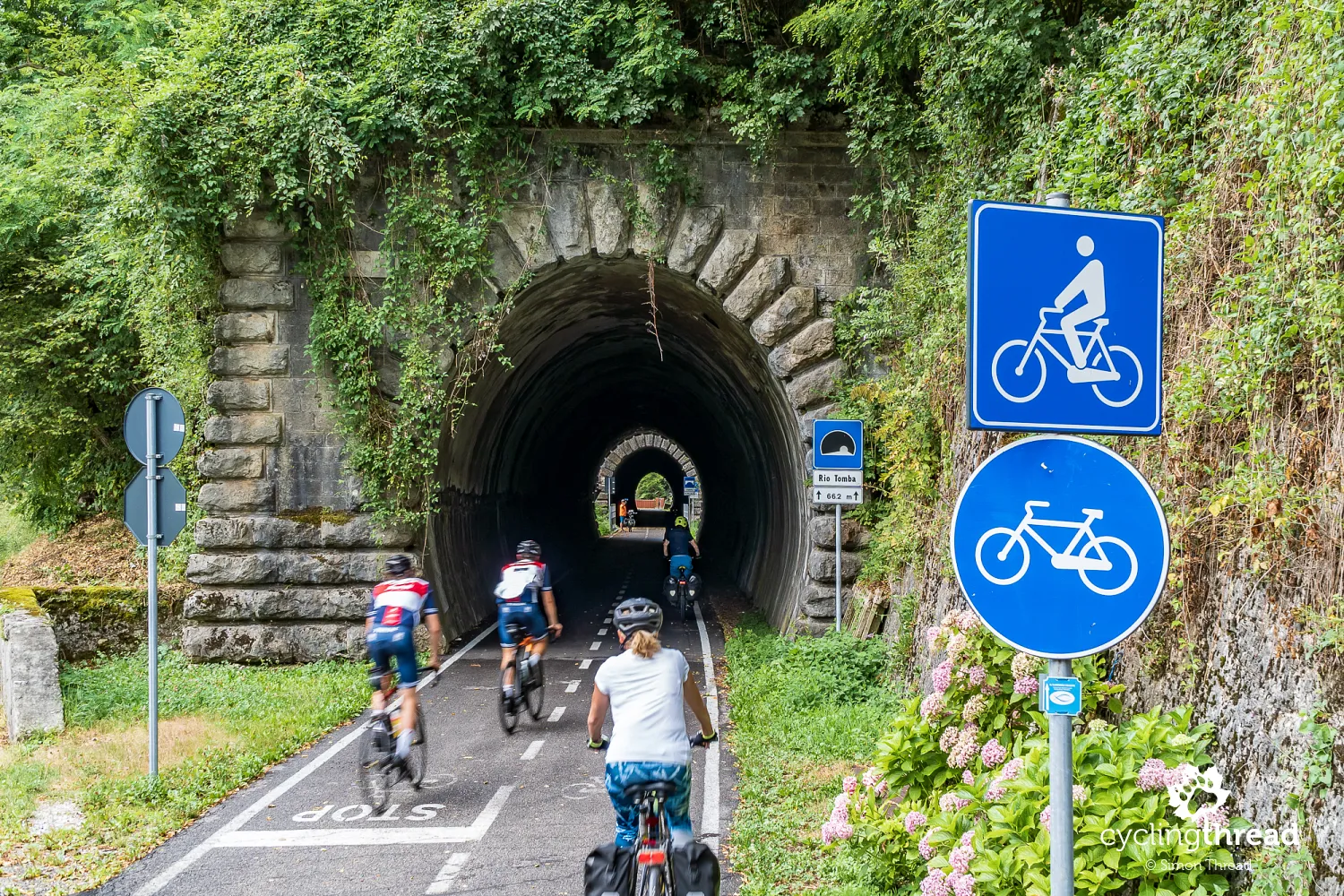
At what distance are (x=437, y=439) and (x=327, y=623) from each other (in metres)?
2.74

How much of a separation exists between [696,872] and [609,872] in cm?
38

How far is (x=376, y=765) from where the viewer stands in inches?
294

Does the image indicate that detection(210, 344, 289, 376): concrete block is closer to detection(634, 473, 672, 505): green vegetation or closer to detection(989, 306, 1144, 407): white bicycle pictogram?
detection(989, 306, 1144, 407): white bicycle pictogram

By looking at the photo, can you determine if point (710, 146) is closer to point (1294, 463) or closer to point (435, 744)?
point (435, 744)

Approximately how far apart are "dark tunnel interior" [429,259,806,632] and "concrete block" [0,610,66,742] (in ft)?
16.5

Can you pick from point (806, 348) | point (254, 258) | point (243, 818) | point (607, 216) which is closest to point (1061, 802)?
point (243, 818)

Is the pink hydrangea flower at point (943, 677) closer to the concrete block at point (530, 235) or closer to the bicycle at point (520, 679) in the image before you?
the bicycle at point (520, 679)

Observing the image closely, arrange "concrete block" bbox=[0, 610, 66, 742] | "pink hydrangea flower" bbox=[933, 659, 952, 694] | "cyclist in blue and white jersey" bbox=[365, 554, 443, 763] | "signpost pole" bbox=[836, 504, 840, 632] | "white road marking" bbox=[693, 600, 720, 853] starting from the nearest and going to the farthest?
"pink hydrangea flower" bbox=[933, 659, 952, 694]
"white road marking" bbox=[693, 600, 720, 853]
"cyclist in blue and white jersey" bbox=[365, 554, 443, 763]
"concrete block" bbox=[0, 610, 66, 742]
"signpost pole" bbox=[836, 504, 840, 632]

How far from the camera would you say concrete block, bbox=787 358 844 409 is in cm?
1280

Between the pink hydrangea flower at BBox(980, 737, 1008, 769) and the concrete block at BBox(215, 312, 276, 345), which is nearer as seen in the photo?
the pink hydrangea flower at BBox(980, 737, 1008, 769)

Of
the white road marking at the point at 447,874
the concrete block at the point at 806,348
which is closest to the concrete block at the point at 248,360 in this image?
the concrete block at the point at 806,348

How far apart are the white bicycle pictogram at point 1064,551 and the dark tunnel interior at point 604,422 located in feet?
35.3

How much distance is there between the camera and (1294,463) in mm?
4535

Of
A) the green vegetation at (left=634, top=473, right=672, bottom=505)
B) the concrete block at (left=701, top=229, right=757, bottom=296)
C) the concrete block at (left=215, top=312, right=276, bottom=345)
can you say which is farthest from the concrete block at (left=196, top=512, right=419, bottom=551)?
the green vegetation at (left=634, top=473, right=672, bottom=505)
